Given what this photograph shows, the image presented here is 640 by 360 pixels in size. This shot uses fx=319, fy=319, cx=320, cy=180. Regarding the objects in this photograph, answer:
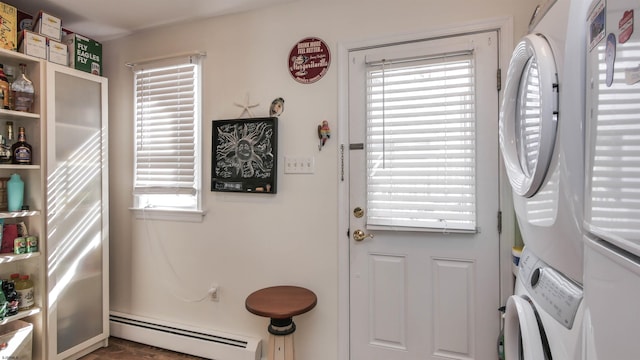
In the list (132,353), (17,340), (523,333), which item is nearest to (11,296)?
(17,340)

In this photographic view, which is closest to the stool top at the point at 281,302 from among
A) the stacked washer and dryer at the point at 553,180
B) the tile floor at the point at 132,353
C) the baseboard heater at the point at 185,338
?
the baseboard heater at the point at 185,338

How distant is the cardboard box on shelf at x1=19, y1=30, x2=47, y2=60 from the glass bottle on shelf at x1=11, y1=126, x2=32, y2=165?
48 centimetres

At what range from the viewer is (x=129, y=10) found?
2.22 meters

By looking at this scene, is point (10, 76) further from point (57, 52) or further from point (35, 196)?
point (35, 196)

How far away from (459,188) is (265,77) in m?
1.41

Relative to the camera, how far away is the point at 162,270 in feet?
8.02

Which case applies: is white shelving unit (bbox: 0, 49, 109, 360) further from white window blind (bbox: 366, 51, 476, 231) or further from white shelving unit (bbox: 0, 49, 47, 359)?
white window blind (bbox: 366, 51, 476, 231)

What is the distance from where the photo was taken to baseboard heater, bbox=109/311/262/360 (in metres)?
2.12

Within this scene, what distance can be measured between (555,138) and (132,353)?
9.24ft

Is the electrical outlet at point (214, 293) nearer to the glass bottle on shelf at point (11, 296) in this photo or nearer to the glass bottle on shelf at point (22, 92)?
the glass bottle on shelf at point (11, 296)

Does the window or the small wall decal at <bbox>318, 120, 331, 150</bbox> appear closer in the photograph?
the small wall decal at <bbox>318, 120, 331, 150</bbox>

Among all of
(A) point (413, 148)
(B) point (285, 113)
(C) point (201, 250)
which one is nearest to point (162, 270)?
(C) point (201, 250)

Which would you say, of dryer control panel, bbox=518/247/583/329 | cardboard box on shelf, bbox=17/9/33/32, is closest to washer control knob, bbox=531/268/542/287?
dryer control panel, bbox=518/247/583/329

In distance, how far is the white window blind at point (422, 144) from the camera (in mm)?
1722
